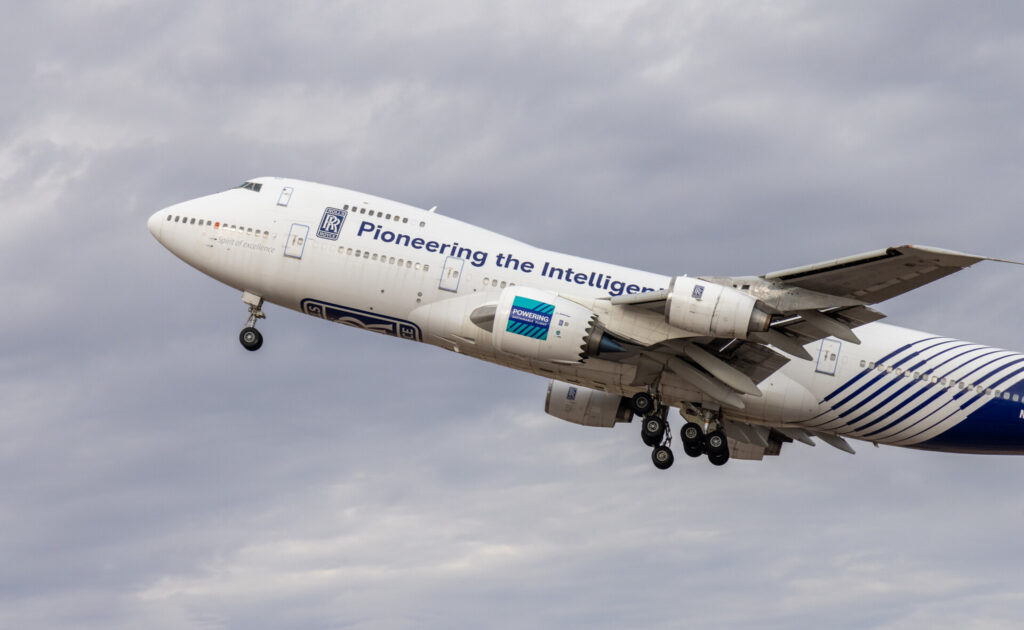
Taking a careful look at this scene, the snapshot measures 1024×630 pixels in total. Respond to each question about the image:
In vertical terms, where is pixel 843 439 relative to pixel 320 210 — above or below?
below

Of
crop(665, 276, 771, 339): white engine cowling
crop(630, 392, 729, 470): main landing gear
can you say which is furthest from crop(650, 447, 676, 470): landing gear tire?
crop(665, 276, 771, 339): white engine cowling

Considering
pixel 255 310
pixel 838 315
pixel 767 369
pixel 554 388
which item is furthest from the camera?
pixel 554 388

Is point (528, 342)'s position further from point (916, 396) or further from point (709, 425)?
point (916, 396)

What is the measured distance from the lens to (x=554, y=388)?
48.4 m

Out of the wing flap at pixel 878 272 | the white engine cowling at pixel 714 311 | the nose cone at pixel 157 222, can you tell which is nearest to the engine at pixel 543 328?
the white engine cowling at pixel 714 311

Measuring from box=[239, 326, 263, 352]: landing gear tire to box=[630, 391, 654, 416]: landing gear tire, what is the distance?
13335 millimetres

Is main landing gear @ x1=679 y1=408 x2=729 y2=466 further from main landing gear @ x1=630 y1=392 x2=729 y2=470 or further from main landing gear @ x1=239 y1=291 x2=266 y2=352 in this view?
main landing gear @ x1=239 y1=291 x2=266 y2=352

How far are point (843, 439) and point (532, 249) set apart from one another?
13.7m

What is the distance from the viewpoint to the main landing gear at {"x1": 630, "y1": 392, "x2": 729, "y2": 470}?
43312mm

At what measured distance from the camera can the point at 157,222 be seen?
45656 mm

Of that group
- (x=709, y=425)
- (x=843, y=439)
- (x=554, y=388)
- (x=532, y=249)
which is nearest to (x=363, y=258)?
(x=532, y=249)

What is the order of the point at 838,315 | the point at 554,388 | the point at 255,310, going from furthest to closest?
the point at 554,388
the point at 255,310
the point at 838,315

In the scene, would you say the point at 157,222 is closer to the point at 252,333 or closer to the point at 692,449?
the point at 252,333

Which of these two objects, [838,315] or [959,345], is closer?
[838,315]
